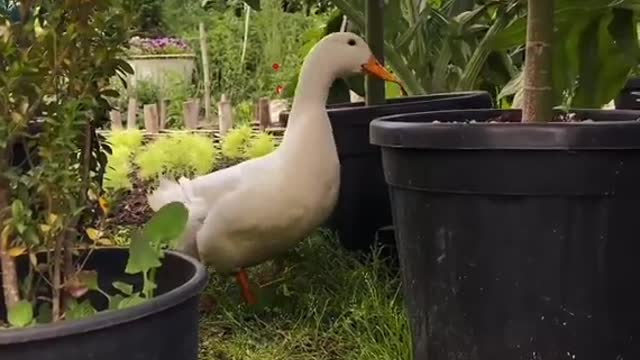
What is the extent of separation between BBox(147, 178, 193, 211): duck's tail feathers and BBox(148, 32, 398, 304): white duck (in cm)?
1

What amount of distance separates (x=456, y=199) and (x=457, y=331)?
19 centimetres

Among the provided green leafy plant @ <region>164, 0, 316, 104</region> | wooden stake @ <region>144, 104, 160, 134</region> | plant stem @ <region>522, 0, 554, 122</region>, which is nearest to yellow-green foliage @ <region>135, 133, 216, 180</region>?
plant stem @ <region>522, 0, 554, 122</region>

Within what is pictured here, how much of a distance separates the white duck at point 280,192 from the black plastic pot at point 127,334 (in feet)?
2.31

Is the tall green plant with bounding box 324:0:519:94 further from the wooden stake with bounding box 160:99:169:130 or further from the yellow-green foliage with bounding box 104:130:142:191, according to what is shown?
the wooden stake with bounding box 160:99:169:130

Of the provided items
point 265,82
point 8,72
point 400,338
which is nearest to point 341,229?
point 400,338

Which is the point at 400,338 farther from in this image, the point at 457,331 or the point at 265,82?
the point at 265,82

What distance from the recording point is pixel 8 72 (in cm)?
106

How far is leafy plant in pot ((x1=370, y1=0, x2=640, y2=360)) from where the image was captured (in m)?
1.25

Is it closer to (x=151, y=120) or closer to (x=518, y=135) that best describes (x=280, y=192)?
(x=518, y=135)

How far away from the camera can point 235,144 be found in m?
3.60

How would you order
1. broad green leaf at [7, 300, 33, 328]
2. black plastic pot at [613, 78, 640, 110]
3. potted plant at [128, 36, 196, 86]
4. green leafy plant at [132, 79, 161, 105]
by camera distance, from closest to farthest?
broad green leaf at [7, 300, 33, 328]
black plastic pot at [613, 78, 640, 110]
green leafy plant at [132, 79, 161, 105]
potted plant at [128, 36, 196, 86]

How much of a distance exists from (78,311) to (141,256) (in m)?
0.09

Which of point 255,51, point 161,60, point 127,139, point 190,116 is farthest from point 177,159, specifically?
point 255,51

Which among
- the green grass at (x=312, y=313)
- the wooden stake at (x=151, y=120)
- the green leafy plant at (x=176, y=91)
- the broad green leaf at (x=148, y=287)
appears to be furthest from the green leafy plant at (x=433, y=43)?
the green leafy plant at (x=176, y=91)
